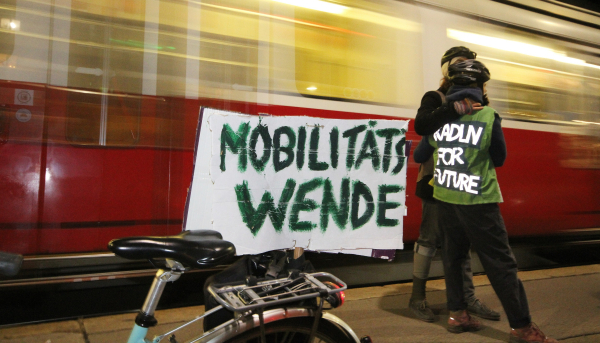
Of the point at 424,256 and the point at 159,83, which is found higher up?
the point at 159,83

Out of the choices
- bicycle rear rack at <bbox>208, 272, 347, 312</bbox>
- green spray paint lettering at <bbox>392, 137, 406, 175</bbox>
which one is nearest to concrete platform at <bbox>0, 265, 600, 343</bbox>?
green spray paint lettering at <bbox>392, 137, 406, 175</bbox>

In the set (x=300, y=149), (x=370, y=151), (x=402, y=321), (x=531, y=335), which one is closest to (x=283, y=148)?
(x=300, y=149)

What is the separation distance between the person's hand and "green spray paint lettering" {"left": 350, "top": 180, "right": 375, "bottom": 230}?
761mm

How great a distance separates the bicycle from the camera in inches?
54.0

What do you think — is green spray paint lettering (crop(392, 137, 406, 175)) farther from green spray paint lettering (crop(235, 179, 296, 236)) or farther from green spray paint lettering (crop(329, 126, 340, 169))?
green spray paint lettering (crop(235, 179, 296, 236))

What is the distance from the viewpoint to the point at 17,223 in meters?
2.63

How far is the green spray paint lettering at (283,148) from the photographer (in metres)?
2.20

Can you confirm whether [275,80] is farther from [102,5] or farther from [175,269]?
[175,269]

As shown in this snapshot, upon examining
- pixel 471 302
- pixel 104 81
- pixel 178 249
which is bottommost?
pixel 471 302

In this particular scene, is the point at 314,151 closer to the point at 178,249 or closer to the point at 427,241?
the point at 178,249

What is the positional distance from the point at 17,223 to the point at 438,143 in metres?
2.56

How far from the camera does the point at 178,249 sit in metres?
A: 1.37

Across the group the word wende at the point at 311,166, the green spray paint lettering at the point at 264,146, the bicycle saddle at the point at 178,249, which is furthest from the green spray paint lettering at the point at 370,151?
the bicycle saddle at the point at 178,249

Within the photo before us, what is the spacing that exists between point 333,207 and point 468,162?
931 millimetres
